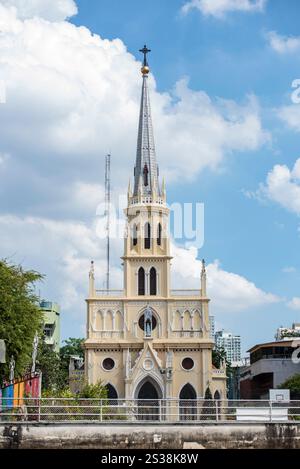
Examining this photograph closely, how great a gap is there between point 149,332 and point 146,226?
11568mm

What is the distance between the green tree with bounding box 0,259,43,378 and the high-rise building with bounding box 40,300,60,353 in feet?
213

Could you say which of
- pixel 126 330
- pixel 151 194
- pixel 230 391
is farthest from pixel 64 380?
pixel 230 391

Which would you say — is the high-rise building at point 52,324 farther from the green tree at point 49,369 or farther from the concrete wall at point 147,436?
the concrete wall at point 147,436

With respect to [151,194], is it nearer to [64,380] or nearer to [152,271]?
[152,271]

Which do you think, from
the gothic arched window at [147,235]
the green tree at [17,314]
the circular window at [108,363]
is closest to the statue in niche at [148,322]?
the circular window at [108,363]

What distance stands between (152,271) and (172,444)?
52.9 meters

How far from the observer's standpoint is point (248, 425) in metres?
28.5

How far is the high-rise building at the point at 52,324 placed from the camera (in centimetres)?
10912

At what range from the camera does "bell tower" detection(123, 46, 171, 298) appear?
80062 mm

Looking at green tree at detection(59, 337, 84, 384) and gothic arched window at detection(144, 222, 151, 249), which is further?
green tree at detection(59, 337, 84, 384)

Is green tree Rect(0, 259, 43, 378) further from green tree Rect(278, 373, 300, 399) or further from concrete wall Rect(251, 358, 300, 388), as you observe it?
concrete wall Rect(251, 358, 300, 388)

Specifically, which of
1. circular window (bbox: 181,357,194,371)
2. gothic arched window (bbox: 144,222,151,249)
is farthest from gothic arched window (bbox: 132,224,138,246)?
circular window (bbox: 181,357,194,371)

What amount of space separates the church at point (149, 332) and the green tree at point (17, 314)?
3309 cm
